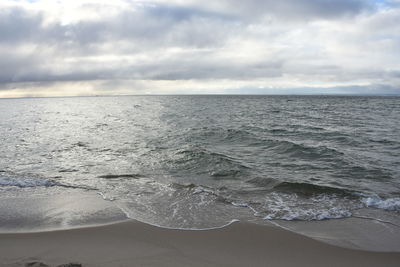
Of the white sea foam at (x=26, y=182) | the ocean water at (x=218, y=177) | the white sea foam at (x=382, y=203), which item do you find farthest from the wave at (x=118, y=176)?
the white sea foam at (x=382, y=203)

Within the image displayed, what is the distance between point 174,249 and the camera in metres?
5.64

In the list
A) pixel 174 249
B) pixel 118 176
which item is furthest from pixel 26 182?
pixel 174 249

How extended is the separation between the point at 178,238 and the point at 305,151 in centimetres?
1166

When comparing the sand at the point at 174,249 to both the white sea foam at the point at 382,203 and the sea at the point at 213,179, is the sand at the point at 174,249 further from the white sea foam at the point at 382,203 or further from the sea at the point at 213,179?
the white sea foam at the point at 382,203

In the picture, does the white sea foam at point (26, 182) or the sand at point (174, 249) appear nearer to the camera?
the sand at point (174, 249)

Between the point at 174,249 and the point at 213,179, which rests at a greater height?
the point at 174,249

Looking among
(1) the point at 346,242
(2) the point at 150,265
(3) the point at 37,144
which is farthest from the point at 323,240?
(3) the point at 37,144

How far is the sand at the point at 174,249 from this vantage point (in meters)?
5.14

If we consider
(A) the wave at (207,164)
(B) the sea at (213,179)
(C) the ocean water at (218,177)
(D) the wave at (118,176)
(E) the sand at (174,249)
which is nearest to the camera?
(E) the sand at (174,249)

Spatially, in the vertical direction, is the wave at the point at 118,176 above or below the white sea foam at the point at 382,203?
below

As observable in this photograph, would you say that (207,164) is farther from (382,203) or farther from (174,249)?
(174,249)

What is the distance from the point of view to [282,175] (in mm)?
11609

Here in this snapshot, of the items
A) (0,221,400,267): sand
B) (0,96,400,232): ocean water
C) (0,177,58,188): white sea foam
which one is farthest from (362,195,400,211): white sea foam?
(0,177,58,188): white sea foam

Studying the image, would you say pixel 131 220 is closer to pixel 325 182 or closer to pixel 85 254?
pixel 85 254
